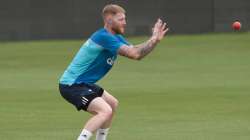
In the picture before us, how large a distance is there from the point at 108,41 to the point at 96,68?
0.42 metres

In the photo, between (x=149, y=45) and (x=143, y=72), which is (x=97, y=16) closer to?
(x=143, y=72)

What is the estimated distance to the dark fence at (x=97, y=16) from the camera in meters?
34.1

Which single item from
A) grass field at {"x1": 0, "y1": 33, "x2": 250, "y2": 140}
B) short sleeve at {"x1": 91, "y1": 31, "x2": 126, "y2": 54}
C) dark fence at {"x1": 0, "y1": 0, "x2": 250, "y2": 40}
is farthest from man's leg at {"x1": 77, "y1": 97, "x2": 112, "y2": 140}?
dark fence at {"x1": 0, "y1": 0, "x2": 250, "y2": 40}

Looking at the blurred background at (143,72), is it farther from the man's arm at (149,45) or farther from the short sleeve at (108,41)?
the man's arm at (149,45)

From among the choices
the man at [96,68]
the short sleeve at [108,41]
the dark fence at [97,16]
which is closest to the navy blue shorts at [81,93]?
the man at [96,68]

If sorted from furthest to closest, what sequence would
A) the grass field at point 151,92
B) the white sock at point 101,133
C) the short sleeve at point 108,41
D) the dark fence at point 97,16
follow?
the dark fence at point 97,16
the grass field at point 151,92
the white sock at point 101,133
the short sleeve at point 108,41

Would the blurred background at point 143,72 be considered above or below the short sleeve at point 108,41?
below

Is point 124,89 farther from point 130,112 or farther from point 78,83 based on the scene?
point 78,83

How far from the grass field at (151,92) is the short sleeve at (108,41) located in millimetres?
2156

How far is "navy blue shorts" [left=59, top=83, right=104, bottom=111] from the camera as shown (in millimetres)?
10297

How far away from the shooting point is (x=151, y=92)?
61.2 ft

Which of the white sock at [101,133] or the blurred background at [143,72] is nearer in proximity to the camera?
the white sock at [101,133]

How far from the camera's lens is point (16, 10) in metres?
33.8

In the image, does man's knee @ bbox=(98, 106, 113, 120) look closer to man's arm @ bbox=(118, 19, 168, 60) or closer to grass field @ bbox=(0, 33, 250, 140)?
man's arm @ bbox=(118, 19, 168, 60)
